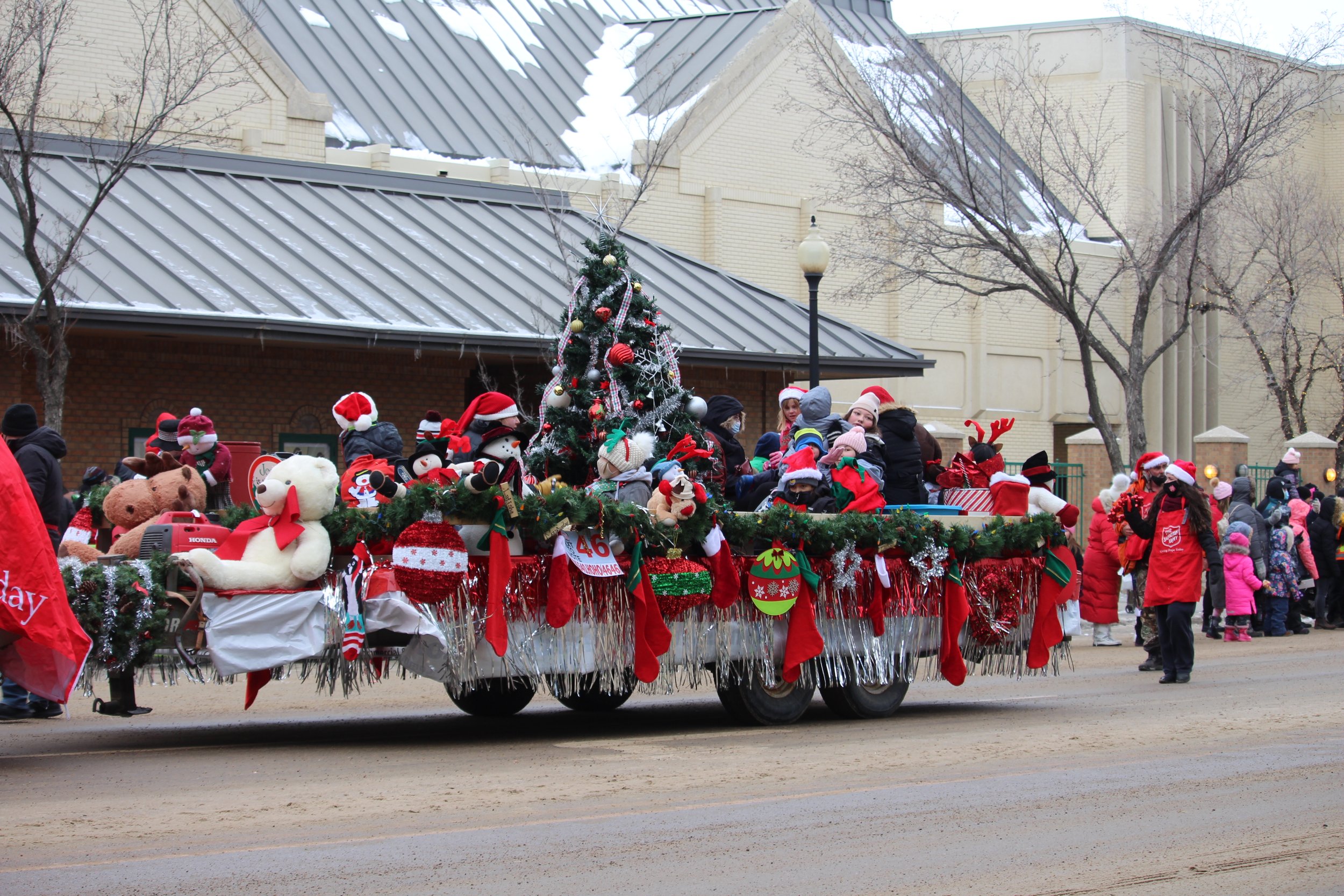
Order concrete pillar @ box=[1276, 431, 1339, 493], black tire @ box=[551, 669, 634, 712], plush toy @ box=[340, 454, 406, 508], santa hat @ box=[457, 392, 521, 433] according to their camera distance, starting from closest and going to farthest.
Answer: plush toy @ box=[340, 454, 406, 508] → santa hat @ box=[457, 392, 521, 433] → black tire @ box=[551, 669, 634, 712] → concrete pillar @ box=[1276, 431, 1339, 493]

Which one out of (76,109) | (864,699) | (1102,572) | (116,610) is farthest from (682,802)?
(76,109)

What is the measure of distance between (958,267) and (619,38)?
879 cm

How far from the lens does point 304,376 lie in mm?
20844

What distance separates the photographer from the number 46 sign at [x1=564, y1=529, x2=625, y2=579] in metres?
9.95

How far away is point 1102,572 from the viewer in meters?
18.1

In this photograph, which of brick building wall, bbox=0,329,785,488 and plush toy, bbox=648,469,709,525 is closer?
plush toy, bbox=648,469,709,525

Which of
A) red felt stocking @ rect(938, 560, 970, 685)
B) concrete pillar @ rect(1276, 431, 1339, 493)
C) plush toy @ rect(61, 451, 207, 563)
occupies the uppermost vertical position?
concrete pillar @ rect(1276, 431, 1339, 493)

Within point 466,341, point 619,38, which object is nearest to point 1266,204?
point 619,38

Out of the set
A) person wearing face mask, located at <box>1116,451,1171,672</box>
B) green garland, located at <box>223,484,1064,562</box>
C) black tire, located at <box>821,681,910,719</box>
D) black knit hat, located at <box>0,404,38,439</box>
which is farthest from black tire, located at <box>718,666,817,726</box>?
black knit hat, located at <box>0,404,38,439</box>

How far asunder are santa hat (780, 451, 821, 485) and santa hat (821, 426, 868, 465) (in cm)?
14

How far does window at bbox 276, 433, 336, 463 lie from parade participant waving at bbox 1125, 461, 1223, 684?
10.9 metres

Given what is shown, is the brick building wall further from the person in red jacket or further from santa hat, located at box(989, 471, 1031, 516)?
santa hat, located at box(989, 471, 1031, 516)

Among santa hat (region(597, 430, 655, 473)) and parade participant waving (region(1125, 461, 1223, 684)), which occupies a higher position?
santa hat (region(597, 430, 655, 473))

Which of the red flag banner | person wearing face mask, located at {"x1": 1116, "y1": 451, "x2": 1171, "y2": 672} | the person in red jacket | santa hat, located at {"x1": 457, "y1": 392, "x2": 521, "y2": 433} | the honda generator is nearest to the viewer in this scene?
the red flag banner
